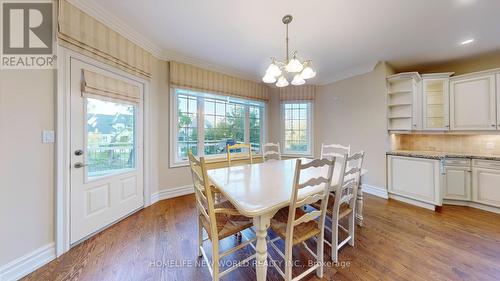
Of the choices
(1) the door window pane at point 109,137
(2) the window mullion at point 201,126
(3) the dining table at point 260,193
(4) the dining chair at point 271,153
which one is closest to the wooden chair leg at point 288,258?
(3) the dining table at point 260,193

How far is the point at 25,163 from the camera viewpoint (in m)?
1.56

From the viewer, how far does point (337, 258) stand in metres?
1.71

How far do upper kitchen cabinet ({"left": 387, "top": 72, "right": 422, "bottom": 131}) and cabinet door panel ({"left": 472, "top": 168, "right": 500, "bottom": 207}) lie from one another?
0.97 meters

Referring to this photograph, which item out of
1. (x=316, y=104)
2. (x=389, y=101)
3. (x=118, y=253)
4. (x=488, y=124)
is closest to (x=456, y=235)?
(x=488, y=124)

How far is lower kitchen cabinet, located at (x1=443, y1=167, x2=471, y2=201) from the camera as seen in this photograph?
2.86m

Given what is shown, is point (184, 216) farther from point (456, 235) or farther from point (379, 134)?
point (379, 134)

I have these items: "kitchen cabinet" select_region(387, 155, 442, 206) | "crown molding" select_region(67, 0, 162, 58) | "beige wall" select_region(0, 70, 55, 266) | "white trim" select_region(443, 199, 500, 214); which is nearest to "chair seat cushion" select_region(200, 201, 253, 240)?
"beige wall" select_region(0, 70, 55, 266)

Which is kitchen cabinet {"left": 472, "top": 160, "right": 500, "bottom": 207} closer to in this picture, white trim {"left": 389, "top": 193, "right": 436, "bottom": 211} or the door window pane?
white trim {"left": 389, "top": 193, "right": 436, "bottom": 211}

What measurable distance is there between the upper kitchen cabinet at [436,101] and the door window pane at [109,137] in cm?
471

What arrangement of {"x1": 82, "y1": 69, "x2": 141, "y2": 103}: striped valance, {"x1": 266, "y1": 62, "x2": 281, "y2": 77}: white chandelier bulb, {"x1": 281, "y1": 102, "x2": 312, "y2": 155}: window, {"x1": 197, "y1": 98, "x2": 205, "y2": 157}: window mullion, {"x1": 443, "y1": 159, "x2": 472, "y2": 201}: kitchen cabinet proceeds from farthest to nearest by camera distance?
{"x1": 281, "y1": 102, "x2": 312, "y2": 155}: window → {"x1": 197, "y1": 98, "x2": 205, "y2": 157}: window mullion → {"x1": 443, "y1": 159, "x2": 472, "y2": 201}: kitchen cabinet → {"x1": 82, "y1": 69, "x2": 141, "y2": 103}: striped valance → {"x1": 266, "y1": 62, "x2": 281, "y2": 77}: white chandelier bulb

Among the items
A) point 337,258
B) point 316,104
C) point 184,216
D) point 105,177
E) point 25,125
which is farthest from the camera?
point 316,104

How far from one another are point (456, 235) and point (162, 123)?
4.20 meters

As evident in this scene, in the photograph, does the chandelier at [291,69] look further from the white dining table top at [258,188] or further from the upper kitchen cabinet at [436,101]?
the upper kitchen cabinet at [436,101]

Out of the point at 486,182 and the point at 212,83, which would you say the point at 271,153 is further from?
the point at 486,182
